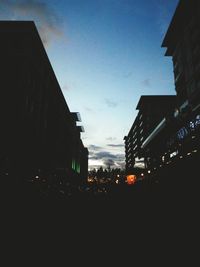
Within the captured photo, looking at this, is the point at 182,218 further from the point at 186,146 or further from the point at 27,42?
the point at 27,42

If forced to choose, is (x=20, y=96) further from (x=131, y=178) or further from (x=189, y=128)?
(x=131, y=178)

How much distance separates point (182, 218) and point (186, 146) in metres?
20.6

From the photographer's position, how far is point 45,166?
48.3 meters

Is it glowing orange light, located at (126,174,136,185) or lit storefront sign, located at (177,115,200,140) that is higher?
lit storefront sign, located at (177,115,200,140)

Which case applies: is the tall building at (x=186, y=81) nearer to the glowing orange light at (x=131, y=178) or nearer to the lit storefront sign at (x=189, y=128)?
the lit storefront sign at (x=189, y=128)

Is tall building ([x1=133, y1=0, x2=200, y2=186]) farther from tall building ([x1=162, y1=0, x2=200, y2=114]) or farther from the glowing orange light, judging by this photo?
the glowing orange light

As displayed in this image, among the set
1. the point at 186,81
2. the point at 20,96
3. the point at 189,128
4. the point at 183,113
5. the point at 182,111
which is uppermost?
the point at 186,81

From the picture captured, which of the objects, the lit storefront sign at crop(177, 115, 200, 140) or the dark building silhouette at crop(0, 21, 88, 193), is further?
the dark building silhouette at crop(0, 21, 88, 193)

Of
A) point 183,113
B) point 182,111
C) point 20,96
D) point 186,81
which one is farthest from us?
point 186,81

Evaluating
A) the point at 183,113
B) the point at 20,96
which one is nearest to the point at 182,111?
the point at 183,113

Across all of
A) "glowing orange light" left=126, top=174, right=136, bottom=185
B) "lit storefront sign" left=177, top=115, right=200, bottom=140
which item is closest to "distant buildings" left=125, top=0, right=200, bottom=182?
"lit storefront sign" left=177, top=115, right=200, bottom=140

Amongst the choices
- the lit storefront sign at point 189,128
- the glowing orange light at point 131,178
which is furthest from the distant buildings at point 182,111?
the glowing orange light at point 131,178

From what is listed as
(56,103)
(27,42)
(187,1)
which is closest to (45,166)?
(56,103)

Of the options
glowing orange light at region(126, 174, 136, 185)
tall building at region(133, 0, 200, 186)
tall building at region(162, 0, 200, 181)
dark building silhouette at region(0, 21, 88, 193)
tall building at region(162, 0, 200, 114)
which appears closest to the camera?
tall building at region(133, 0, 200, 186)
